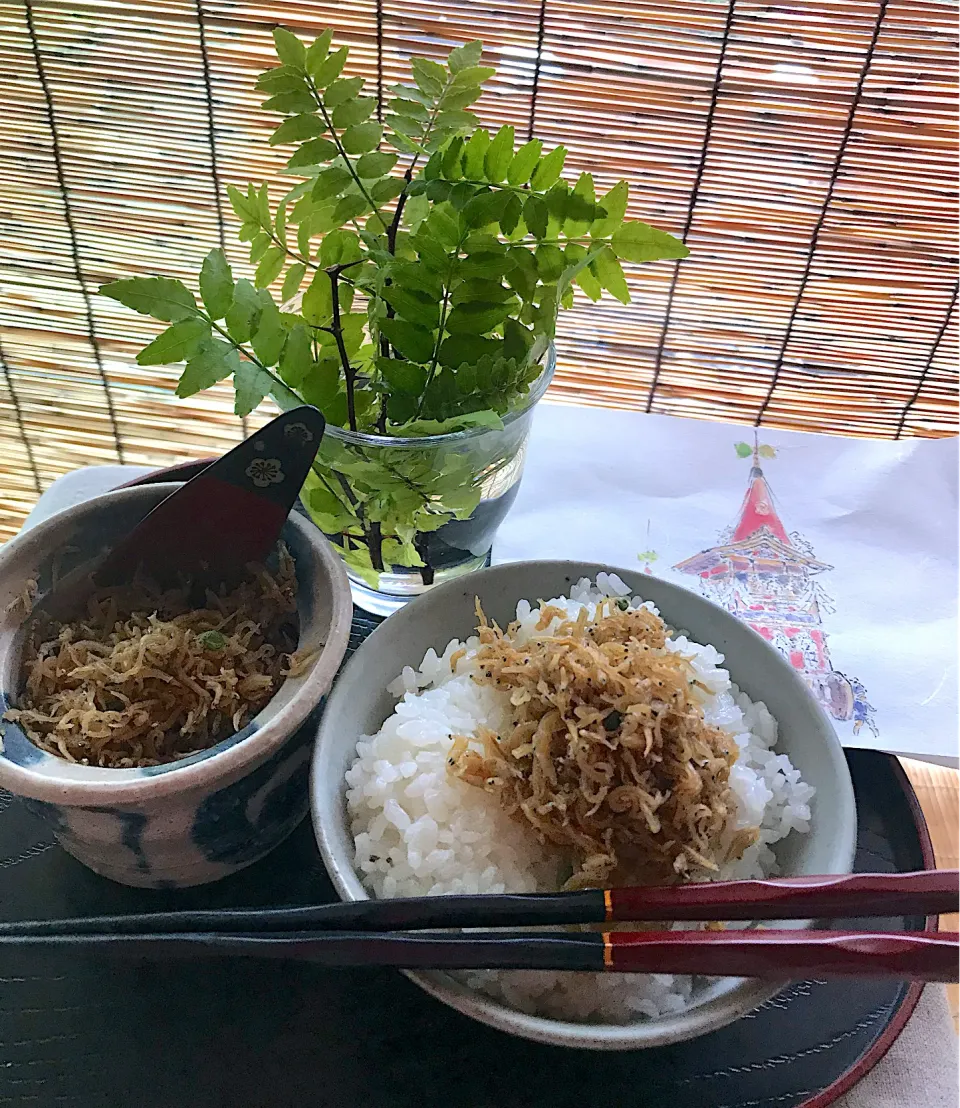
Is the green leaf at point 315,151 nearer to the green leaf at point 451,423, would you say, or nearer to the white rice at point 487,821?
the green leaf at point 451,423

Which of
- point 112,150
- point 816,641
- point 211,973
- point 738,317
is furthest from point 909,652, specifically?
point 112,150

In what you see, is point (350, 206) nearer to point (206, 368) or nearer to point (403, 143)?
point (403, 143)

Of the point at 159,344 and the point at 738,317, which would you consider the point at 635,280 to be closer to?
the point at 738,317

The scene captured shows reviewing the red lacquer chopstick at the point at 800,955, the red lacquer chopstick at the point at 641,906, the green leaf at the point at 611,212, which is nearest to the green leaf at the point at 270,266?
the green leaf at the point at 611,212

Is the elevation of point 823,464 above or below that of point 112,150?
below

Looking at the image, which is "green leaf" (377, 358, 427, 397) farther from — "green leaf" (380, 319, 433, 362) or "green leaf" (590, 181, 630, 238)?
"green leaf" (590, 181, 630, 238)
